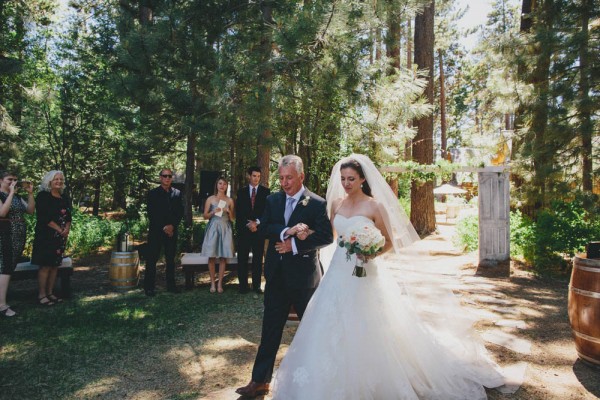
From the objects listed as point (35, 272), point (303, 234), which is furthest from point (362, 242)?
point (35, 272)

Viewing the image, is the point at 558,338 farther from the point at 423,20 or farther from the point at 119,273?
the point at 423,20

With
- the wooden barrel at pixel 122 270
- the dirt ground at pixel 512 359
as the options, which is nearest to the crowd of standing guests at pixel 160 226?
the wooden barrel at pixel 122 270

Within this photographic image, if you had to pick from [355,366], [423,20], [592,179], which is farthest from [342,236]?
[423,20]

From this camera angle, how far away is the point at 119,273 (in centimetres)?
722

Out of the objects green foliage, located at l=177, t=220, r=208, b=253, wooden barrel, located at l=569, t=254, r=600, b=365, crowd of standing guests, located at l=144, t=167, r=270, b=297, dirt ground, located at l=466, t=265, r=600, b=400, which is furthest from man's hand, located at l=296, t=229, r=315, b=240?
green foliage, located at l=177, t=220, r=208, b=253

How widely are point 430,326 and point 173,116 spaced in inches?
270

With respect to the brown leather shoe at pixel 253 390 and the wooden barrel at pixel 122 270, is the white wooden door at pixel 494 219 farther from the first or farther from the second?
the wooden barrel at pixel 122 270

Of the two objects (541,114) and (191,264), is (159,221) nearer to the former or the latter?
(191,264)

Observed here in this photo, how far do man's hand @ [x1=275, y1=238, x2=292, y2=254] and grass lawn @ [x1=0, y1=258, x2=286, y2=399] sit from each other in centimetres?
146

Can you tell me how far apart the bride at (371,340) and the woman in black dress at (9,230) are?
437 cm

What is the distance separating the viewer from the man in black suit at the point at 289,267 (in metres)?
3.39

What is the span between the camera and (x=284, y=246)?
3.30 metres

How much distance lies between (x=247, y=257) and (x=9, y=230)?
3451mm

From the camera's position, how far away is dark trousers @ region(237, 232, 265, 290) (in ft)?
23.1
